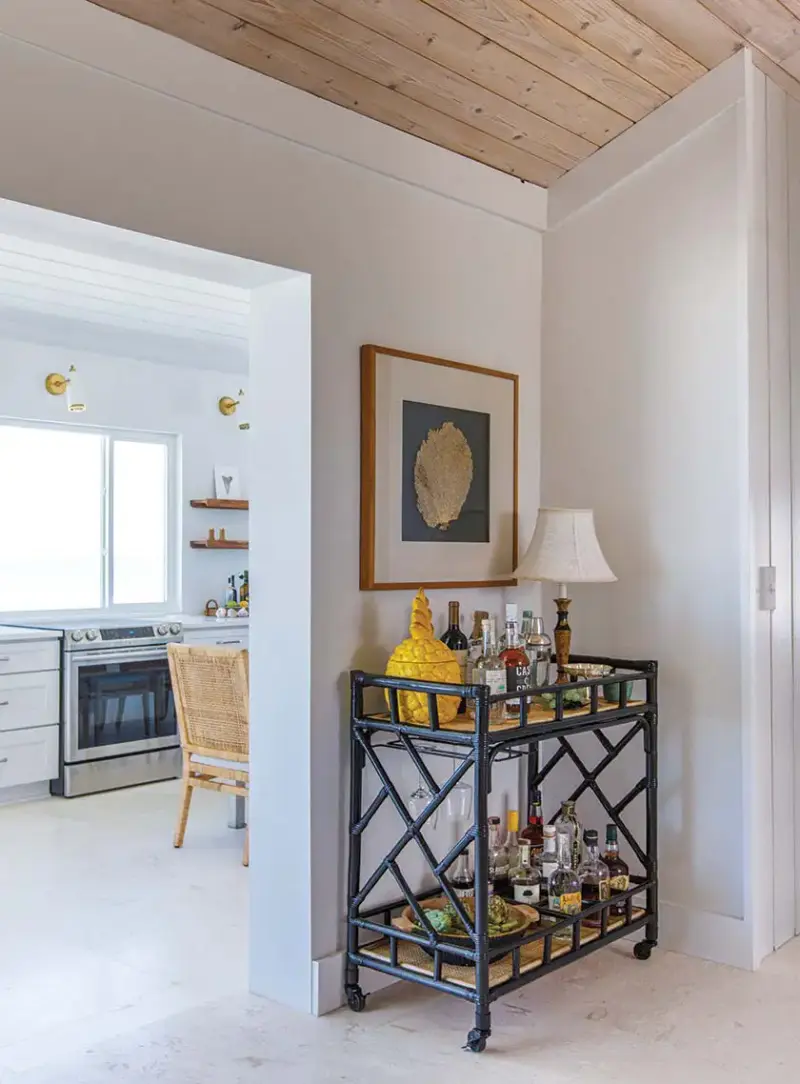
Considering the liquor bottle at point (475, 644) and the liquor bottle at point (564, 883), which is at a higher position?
the liquor bottle at point (475, 644)

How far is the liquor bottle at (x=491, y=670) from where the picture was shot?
2.77m

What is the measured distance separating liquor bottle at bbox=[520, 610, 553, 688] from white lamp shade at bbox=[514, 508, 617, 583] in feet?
0.44

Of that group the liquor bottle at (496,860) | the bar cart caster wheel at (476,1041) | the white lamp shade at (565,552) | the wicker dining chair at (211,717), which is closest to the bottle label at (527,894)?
the liquor bottle at (496,860)

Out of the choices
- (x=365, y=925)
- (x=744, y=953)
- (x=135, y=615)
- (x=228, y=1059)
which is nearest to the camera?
(x=228, y=1059)

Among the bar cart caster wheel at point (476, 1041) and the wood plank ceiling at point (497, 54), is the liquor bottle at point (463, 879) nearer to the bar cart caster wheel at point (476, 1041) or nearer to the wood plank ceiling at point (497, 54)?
the bar cart caster wheel at point (476, 1041)

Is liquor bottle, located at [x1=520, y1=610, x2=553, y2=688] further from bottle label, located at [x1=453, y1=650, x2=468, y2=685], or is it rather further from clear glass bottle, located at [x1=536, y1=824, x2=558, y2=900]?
clear glass bottle, located at [x1=536, y1=824, x2=558, y2=900]

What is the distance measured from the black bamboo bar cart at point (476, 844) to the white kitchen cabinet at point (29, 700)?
2862mm

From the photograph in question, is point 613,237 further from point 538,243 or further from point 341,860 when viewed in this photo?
point 341,860

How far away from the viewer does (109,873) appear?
4.20m

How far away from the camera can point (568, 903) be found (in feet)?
9.57

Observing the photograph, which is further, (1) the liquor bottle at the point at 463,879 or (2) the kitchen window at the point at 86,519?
(2) the kitchen window at the point at 86,519

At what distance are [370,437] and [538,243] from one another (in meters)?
1.13

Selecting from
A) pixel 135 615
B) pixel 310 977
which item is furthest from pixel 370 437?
pixel 135 615

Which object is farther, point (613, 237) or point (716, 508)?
point (613, 237)
